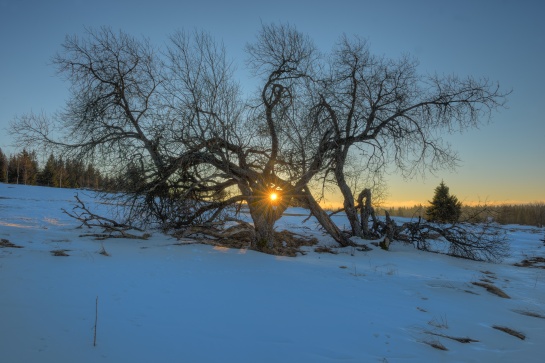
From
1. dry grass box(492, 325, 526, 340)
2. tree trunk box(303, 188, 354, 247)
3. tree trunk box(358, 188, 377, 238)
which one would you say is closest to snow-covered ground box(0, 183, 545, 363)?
dry grass box(492, 325, 526, 340)

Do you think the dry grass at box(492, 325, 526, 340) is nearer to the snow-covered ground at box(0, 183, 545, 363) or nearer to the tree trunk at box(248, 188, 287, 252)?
the snow-covered ground at box(0, 183, 545, 363)

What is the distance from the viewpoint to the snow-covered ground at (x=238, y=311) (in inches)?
131

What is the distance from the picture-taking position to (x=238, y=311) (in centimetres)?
450

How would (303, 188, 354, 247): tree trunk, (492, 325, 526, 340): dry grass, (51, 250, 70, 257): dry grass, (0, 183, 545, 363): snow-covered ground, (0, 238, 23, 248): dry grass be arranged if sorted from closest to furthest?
1. (0, 183, 545, 363): snow-covered ground
2. (492, 325, 526, 340): dry grass
3. (51, 250, 70, 257): dry grass
4. (0, 238, 23, 248): dry grass
5. (303, 188, 354, 247): tree trunk

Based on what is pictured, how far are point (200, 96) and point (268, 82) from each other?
94.9 inches

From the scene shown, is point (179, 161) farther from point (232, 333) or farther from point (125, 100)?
point (232, 333)

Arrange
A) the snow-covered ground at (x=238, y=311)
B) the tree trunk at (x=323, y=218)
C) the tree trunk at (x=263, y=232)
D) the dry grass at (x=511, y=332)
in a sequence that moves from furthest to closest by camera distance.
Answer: the tree trunk at (x=323, y=218) < the tree trunk at (x=263, y=232) < the dry grass at (x=511, y=332) < the snow-covered ground at (x=238, y=311)

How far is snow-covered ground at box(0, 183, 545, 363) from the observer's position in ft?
10.9

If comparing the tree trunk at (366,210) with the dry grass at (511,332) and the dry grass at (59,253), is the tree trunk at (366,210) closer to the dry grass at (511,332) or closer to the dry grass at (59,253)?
the dry grass at (511,332)

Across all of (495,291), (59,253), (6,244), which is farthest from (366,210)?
(6,244)

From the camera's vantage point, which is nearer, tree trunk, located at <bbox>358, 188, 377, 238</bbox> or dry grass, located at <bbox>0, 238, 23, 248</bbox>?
dry grass, located at <bbox>0, 238, 23, 248</bbox>

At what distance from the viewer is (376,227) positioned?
14195 mm

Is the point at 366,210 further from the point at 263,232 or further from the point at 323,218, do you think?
the point at 263,232

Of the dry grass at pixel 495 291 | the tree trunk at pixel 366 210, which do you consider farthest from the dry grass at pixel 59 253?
the tree trunk at pixel 366 210
